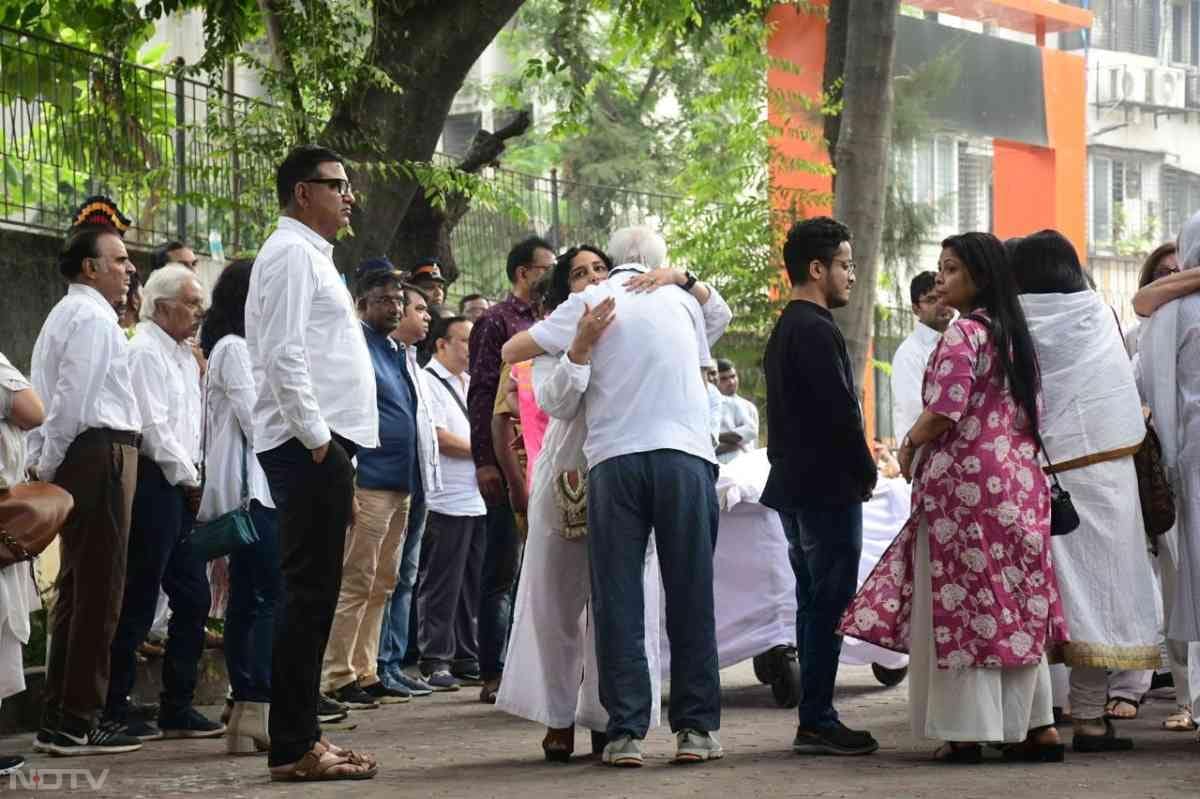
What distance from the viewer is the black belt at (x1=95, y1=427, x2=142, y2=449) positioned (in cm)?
839

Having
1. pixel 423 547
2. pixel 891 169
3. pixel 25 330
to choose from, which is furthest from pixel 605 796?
pixel 891 169

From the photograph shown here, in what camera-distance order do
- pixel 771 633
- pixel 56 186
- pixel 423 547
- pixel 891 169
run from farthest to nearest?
pixel 891 169
pixel 56 186
pixel 423 547
pixel 771 633

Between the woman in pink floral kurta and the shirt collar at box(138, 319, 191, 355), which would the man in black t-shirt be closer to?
the woman in pink floral kurta

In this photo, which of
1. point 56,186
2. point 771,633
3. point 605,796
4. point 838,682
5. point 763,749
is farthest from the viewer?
point 56,186

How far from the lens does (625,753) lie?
25.0ft

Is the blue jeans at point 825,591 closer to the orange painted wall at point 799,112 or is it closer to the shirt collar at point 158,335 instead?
the shirt collar at point 158,335

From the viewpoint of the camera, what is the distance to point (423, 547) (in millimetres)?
12133

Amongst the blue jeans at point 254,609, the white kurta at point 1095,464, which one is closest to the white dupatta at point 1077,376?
the white kurta at point 1095,464

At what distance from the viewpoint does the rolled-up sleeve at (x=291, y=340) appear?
701 cm

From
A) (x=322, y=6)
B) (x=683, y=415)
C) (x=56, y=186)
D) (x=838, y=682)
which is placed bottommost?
(x=838, y=682)

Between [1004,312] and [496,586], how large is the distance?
13.0ft

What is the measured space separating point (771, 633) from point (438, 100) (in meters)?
4.48

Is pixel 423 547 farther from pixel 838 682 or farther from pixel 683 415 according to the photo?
pixel 683 415

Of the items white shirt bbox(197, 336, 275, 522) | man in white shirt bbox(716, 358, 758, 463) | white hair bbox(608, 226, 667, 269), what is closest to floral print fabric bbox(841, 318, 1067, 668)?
white hair bbox(608, 226, 667, 269)
